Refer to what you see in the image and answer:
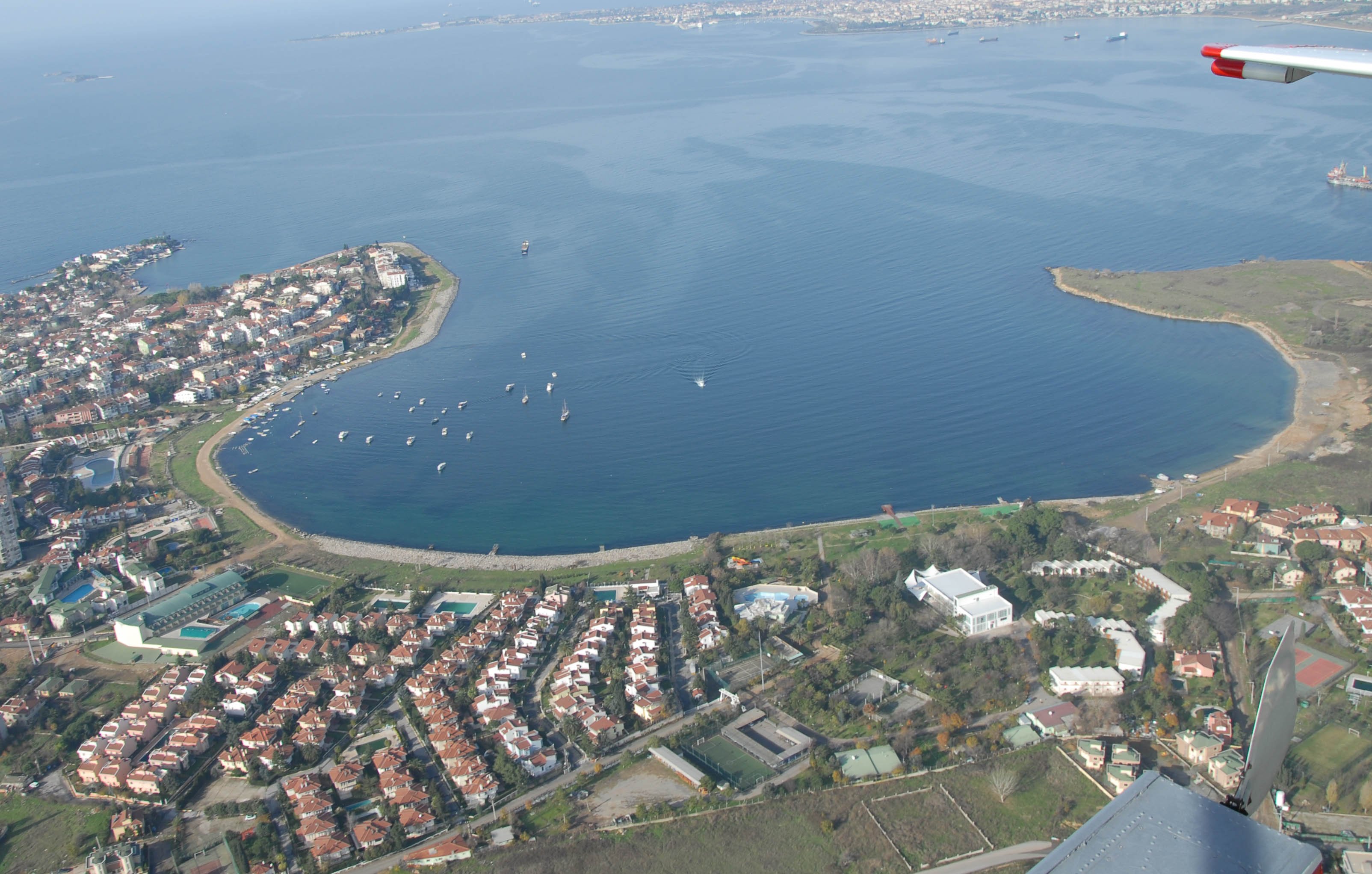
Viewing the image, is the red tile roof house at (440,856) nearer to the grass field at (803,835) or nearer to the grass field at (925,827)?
the grass field at (803,835)

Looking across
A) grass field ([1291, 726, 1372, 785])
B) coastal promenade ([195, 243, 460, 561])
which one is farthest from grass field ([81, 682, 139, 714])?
grass field ([1291, 726, 1372, 785])

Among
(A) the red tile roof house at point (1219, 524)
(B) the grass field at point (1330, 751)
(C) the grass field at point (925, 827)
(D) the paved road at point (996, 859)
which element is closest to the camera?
(D) the paved road at point (996, 859)

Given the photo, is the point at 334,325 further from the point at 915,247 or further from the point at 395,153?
the point at 395,153

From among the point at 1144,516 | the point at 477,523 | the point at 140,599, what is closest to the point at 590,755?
the point at 477,523

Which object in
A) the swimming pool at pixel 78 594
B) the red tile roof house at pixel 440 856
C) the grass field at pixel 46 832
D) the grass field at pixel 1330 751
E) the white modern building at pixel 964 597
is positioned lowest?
the grass field at pixel 46 832

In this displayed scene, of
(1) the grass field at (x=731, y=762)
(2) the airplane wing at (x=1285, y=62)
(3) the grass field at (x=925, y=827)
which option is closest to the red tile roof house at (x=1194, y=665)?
(3) the grass field at (x=925, y=827)

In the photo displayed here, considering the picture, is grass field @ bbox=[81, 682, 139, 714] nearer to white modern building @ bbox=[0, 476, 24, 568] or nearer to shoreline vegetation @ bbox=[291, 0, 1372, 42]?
white modern building @ bbox=[0, 476, 24, 568]
